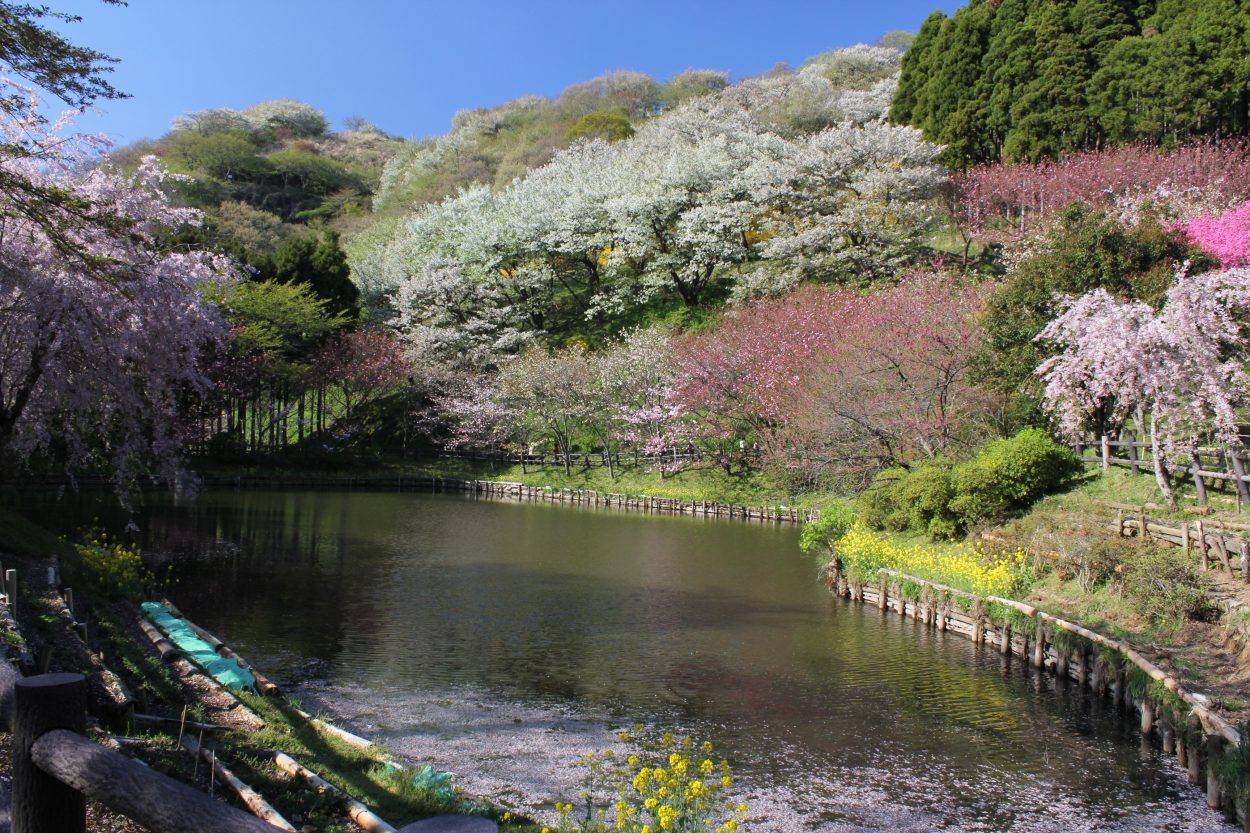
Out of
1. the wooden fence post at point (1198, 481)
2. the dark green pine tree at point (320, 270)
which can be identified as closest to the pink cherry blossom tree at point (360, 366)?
the dark green pine tree at point (320, 270)

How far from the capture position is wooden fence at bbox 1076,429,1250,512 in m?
14.6

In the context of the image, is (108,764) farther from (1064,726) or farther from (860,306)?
(860,306)

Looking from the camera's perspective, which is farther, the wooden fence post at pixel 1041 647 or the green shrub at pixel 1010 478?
the green shrub at pixel 1010 478

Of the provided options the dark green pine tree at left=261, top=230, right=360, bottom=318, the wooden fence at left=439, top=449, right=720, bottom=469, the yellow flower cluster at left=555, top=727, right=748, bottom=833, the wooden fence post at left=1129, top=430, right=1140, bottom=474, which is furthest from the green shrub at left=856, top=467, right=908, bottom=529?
the dark green pine tree at left=261, top=230, right=360, bottom=318

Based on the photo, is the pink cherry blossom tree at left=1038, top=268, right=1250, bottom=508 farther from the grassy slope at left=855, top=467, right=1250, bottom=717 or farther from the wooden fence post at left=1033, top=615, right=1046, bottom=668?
the wooden fence post at left=1033, top=615, right=1046, bottom=668

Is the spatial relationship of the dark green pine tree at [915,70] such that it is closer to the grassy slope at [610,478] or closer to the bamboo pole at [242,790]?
the grassy slope at [610,478]

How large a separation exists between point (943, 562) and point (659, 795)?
489 inches

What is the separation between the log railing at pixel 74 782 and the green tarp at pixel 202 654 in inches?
279

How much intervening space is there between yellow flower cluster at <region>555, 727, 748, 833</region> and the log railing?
3185 millimetres

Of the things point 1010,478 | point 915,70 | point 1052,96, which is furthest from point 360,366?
point 1052,96

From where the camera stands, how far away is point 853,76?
65.2 metres

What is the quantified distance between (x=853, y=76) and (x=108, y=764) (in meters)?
70.7

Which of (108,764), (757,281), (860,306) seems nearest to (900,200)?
(757,281)

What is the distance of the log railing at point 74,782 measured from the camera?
2176mm
